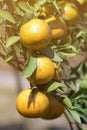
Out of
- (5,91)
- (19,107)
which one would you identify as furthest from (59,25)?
(5,91)

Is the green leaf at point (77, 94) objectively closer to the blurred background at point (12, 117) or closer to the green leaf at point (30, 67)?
the green leaf at point (30, 67)

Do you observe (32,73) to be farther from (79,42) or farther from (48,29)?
(79,42)

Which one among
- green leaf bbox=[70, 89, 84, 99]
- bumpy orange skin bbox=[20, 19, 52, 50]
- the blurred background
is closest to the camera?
bumpy orange skin bbox=[20, 19, 52, 50]

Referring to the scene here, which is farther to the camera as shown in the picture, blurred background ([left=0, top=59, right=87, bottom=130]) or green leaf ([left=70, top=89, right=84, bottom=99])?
blurred background ([left=0, top=59, right=87, bottom=130])

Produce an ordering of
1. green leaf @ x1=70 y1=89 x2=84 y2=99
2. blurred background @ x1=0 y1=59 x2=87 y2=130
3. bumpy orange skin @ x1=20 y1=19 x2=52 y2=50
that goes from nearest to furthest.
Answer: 1. bumpy orange skin @ x1=20 y1=19 x2=52 y2=50
2. green leaf @ x1=70 y1=89 x2=84 y2=99
3. blurred background @ x1=0 y1=59 x2=87 y2=130

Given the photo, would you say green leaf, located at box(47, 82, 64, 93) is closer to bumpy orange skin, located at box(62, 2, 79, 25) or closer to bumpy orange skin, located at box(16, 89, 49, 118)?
bumpy orange skin, located at box(16, 89, 49, 118)

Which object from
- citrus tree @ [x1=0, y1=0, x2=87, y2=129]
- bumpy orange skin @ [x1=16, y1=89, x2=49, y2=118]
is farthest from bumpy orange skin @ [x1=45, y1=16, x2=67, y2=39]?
bumpy orange skin @ [x1=16, y1=89, x2=49, y2=118]

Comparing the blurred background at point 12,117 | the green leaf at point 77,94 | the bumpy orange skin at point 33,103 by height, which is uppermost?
the bumpy orange skin at point 33,103

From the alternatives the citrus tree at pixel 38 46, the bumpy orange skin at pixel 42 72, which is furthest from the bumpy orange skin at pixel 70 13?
the bumpy orange skin at pixel 42 72

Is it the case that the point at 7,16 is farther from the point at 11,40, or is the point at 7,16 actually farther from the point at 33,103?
the point at 33,103
